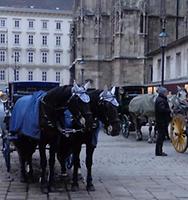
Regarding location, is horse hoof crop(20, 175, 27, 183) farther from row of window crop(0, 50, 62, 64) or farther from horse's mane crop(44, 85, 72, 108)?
row of window crop(0, 50, 62, 64)

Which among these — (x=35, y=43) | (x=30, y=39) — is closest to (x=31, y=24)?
(x=30, y=39)

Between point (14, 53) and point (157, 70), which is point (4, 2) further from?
point (157, 70)

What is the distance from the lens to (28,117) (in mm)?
8086

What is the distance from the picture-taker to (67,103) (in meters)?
7.72

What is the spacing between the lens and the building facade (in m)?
110

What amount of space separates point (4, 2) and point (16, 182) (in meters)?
106

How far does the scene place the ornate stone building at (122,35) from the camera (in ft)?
155

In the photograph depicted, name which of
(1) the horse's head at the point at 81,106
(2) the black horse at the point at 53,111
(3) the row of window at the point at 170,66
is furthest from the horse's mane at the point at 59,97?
(3) the row of window at the point at 170,66

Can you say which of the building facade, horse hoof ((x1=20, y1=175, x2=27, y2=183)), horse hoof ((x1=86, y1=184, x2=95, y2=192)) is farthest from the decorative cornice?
horse hoof ((x1=86, y1=184, x2=95, y2=192))

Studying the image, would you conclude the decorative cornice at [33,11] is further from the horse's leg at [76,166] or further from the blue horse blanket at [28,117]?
the horse's leg at [76,166]

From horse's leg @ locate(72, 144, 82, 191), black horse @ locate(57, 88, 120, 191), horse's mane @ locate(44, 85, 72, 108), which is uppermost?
horse's mane @ locate(44, 85, 72, 108)

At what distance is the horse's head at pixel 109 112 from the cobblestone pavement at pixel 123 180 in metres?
1.00

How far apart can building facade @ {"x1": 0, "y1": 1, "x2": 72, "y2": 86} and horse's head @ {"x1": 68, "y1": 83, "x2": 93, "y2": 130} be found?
10320 centimetres

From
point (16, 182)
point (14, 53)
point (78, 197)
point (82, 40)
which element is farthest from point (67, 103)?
point (14, 53)
